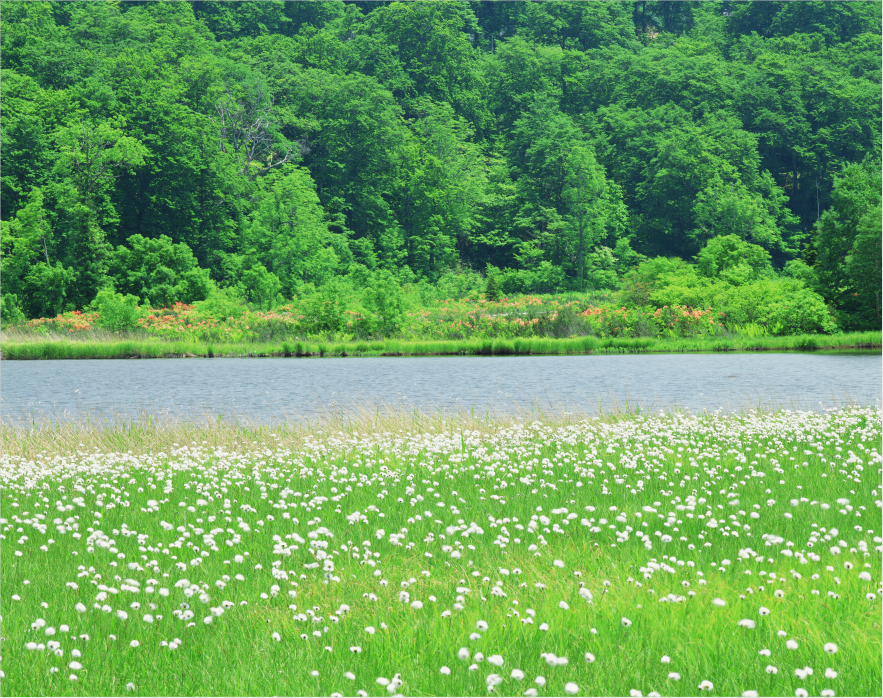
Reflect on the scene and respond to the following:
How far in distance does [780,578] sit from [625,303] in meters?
41.5

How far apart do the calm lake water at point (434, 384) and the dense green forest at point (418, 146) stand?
15310 millimetres

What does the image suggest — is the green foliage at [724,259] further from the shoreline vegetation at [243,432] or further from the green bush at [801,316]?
the shoreline vegetation at [243,432]

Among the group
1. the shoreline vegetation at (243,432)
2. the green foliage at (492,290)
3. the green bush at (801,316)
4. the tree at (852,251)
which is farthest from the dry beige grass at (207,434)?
the green foliage at (492,290)

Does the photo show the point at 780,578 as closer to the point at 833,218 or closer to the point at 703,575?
the point at 703,575

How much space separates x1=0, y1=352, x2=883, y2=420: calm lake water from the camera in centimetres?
1975

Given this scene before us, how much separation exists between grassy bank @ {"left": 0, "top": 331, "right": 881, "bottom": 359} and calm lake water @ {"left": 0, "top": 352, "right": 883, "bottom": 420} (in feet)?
9.12

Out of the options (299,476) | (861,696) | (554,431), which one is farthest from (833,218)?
(861,696)

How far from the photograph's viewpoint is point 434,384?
26062mm

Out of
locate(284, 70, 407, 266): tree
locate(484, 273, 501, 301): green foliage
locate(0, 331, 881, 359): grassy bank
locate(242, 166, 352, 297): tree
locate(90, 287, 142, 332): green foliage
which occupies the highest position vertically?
locate(284, 70, 407, 266): tree

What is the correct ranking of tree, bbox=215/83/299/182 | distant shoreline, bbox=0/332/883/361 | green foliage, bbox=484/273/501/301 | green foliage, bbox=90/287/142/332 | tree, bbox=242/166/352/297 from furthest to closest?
1. tree, bbox=215/83/299/182
2. tree, bbox=242/166/352/297
3. green foliage, bbox=484/273/501/301
4. green foliage, bbox=90/287/142/332
5. distant shoreline, bbox=0/332/883/361

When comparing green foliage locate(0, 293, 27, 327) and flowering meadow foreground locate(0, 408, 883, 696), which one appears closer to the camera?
flowering meadow foreground locate(0, 408, 883, 696)

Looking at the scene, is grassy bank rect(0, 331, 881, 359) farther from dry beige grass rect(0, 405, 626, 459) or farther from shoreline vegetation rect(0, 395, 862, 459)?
dry beige grass rect(0, 405, 626, 459)

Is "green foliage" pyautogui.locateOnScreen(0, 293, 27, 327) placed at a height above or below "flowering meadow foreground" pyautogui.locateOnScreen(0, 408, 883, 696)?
below

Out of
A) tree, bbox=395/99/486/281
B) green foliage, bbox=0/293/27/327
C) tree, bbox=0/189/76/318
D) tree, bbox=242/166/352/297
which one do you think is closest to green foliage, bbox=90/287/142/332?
green foliage, bbox=0/293/27/327
